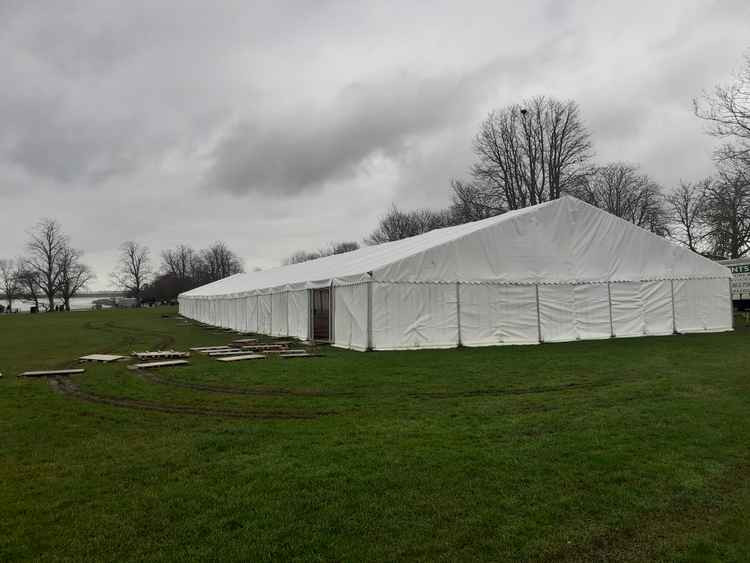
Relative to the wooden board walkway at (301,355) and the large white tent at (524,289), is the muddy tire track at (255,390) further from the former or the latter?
the large white tent at (524,289)

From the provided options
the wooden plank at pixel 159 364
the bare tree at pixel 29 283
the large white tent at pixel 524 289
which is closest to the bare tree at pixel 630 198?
the large white tent at pixel 524 289

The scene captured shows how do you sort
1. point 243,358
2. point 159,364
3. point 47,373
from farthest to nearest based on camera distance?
point 243,358 < point 159,364 < point 47,373

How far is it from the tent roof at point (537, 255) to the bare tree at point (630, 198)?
73.4 ft

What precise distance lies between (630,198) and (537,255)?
1107 inches

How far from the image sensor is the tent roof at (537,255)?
13.9 metres

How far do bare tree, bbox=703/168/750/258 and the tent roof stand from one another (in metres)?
8.56

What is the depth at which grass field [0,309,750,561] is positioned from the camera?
3000 mm

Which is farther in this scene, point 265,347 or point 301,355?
point 265,347

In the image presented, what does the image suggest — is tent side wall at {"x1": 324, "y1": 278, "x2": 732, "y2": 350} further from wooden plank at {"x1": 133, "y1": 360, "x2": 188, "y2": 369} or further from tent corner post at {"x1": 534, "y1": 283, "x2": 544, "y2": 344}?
wooden plank at {"x1": 133, "y1": 360, "x2": 188, "y2": 369}

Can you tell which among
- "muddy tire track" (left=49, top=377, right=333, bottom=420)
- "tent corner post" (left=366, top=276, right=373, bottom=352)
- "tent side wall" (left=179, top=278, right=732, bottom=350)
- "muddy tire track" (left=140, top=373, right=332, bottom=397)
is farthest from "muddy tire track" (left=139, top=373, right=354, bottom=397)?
"tent side wall" (left=179, top=278, right=732, bottom=350)

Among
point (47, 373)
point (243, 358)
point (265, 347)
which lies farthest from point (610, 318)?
point (47, 373)

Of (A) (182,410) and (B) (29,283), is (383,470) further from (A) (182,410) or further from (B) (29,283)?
(B) (29,283)

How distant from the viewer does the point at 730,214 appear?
25781 millimetres

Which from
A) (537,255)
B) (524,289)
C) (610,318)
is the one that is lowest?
(610,318)
